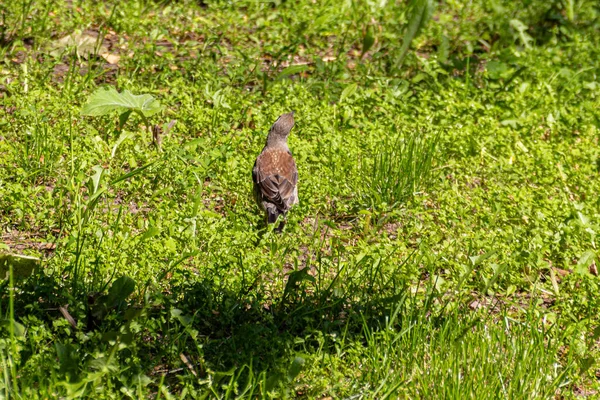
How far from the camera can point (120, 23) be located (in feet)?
30.3

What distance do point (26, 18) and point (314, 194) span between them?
12.9 ft

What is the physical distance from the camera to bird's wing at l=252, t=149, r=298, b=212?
22.0 feet

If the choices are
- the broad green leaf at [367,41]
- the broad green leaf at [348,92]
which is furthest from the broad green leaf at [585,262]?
the broad green leaf at [367,41]

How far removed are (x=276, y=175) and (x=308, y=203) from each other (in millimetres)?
347

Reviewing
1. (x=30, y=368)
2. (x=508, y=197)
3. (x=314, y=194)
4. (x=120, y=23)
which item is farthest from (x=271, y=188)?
(x=120, y=23)

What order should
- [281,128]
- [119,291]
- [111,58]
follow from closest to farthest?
[119,291] → [281,128] → [111,58]

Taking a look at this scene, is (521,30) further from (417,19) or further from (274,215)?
(274,215)

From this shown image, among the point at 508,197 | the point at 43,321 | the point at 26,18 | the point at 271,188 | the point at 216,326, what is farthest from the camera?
the point at 26,18

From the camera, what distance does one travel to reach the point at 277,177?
679cm

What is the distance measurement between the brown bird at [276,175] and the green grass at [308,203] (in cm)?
18

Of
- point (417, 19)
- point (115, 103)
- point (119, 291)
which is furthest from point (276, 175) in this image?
point (417, 19)

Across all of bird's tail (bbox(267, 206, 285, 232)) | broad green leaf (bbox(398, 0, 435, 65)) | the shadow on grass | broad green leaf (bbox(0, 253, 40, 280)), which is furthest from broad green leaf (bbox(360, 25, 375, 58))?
broad green leaf (bbox(0, 253, 40, 280))

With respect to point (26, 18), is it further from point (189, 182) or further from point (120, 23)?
point (189, 182)

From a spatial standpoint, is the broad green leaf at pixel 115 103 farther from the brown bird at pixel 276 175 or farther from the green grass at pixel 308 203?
the brown bird at pixel 276 175
